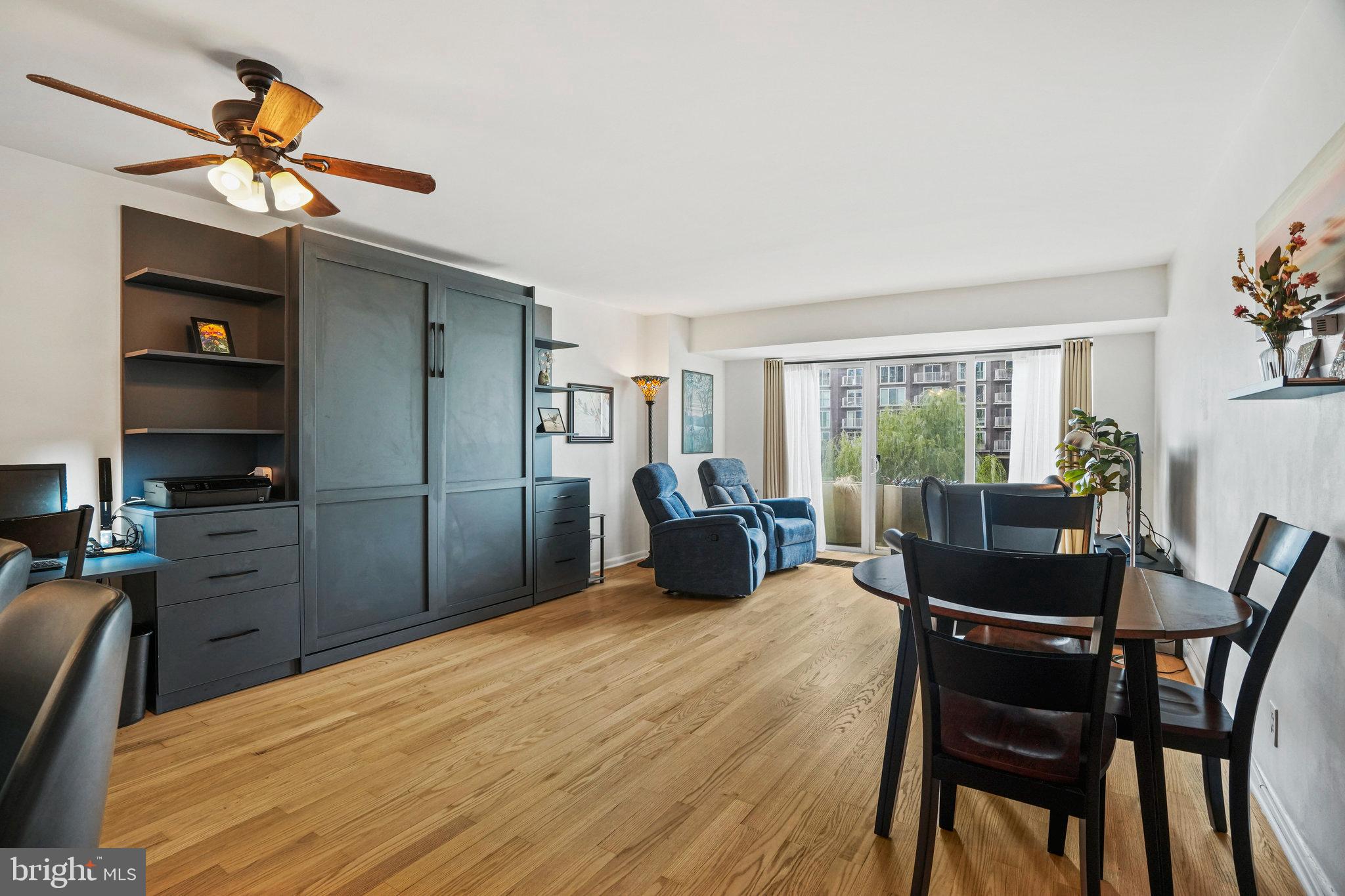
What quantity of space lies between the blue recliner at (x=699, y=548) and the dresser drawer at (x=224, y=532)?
258 cm

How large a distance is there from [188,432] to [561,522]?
2436 millimetres

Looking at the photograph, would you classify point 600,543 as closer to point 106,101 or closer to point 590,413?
point 590,413

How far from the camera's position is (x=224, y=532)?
3.19 meters

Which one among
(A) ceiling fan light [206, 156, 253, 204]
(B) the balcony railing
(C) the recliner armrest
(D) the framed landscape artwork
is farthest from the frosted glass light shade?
(B) the balcony railing

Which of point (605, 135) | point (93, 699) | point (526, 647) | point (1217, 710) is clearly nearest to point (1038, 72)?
point (605, 135)

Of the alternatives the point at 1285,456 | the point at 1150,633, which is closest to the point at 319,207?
the point at 1150,633

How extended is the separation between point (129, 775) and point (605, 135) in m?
3.04

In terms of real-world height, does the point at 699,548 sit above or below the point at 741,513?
below

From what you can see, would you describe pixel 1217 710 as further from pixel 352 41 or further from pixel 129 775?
pixel 129 775

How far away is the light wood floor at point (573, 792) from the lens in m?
1.89

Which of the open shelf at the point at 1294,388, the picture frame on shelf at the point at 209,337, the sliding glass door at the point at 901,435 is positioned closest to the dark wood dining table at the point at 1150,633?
the open shelf at the point at 1294,388

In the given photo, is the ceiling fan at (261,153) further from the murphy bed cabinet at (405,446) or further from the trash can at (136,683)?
the trash can at (136,683)

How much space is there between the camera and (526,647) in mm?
3896

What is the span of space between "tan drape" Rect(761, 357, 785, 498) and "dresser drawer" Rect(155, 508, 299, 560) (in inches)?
192
